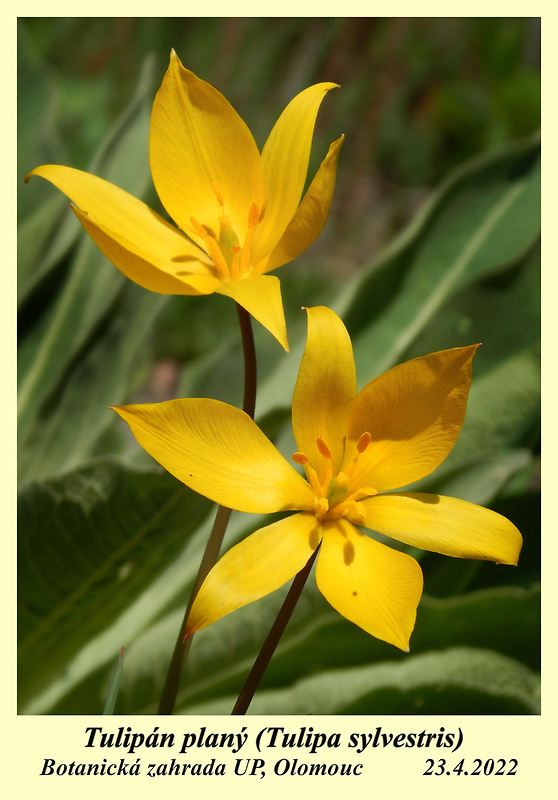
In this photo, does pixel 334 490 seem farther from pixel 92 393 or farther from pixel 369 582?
pixel 92 393

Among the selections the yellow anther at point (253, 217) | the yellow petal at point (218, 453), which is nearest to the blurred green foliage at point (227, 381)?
the yellow petal at point (218, 453)

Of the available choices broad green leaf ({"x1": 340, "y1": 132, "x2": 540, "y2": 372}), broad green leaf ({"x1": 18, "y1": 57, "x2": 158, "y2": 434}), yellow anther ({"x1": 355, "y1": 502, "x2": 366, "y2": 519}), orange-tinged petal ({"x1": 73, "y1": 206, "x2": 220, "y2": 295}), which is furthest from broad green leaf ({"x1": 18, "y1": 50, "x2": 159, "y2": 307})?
yellow anther ({"x1": 355, "y1": 502, "x2": 366, "y2": 519})

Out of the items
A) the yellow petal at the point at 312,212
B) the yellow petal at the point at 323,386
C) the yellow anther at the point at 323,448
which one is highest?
the yellow petal at the point at 312,212

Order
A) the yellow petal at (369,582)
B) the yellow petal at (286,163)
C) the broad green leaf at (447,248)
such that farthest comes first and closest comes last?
1. the broad green leaf at (447,248)
2. the yellow petal at (286,163)
3. the yellow petal at (369,582)

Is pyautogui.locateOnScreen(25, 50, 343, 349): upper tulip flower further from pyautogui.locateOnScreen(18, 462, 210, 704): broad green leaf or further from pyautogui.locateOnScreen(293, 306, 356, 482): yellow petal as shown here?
pyautogui.locateOnScreen(18, 462, 210, 704): broad green leaf

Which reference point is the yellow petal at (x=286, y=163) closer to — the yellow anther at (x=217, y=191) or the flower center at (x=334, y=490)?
the yellow anther at (x=217, y=191)

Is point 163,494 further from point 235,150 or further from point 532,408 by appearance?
point 532,408
